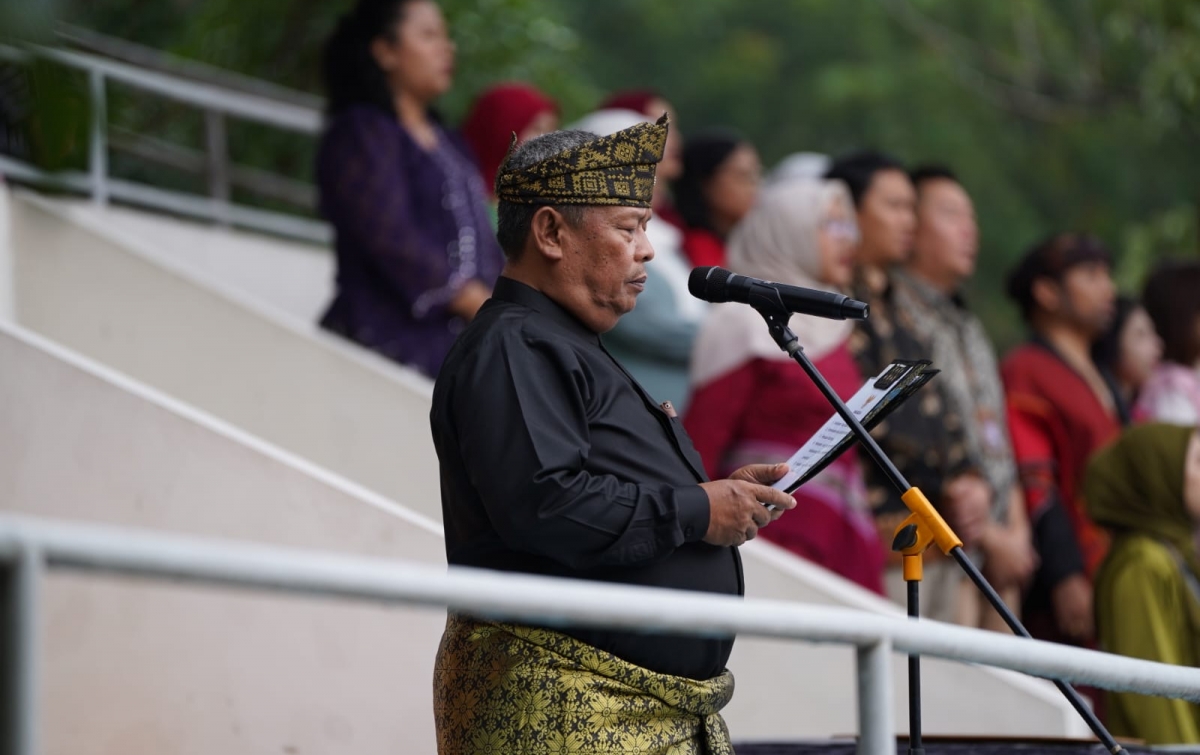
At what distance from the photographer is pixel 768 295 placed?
3334 millimetres

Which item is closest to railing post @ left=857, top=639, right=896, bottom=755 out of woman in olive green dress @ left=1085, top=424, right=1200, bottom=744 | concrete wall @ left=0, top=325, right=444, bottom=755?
concrete wall @ left=0, top=325, right=444, bottom=755

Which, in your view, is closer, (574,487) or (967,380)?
(574,487)

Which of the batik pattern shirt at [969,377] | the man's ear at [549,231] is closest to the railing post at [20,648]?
the man's ear at [549,231]

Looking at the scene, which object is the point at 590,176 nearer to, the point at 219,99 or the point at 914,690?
the point at 914,690

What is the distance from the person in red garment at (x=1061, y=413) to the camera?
22.1ft

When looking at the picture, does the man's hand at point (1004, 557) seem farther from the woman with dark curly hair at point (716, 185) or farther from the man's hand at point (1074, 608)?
the woman with dark curly hair at point (716, 185)

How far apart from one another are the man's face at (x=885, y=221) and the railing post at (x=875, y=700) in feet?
14.0

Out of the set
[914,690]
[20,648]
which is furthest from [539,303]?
[20,648]

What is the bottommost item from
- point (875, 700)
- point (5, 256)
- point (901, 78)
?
point (875, 700)

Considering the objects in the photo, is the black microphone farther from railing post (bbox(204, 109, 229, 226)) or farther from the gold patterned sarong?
railing post (bbox(204, 109, 229, 226))

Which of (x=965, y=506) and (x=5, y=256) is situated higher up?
(x=5, y=256)

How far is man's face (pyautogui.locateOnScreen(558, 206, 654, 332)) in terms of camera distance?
10.6 ft

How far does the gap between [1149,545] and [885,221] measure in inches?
59.2

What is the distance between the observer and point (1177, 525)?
245 inches
